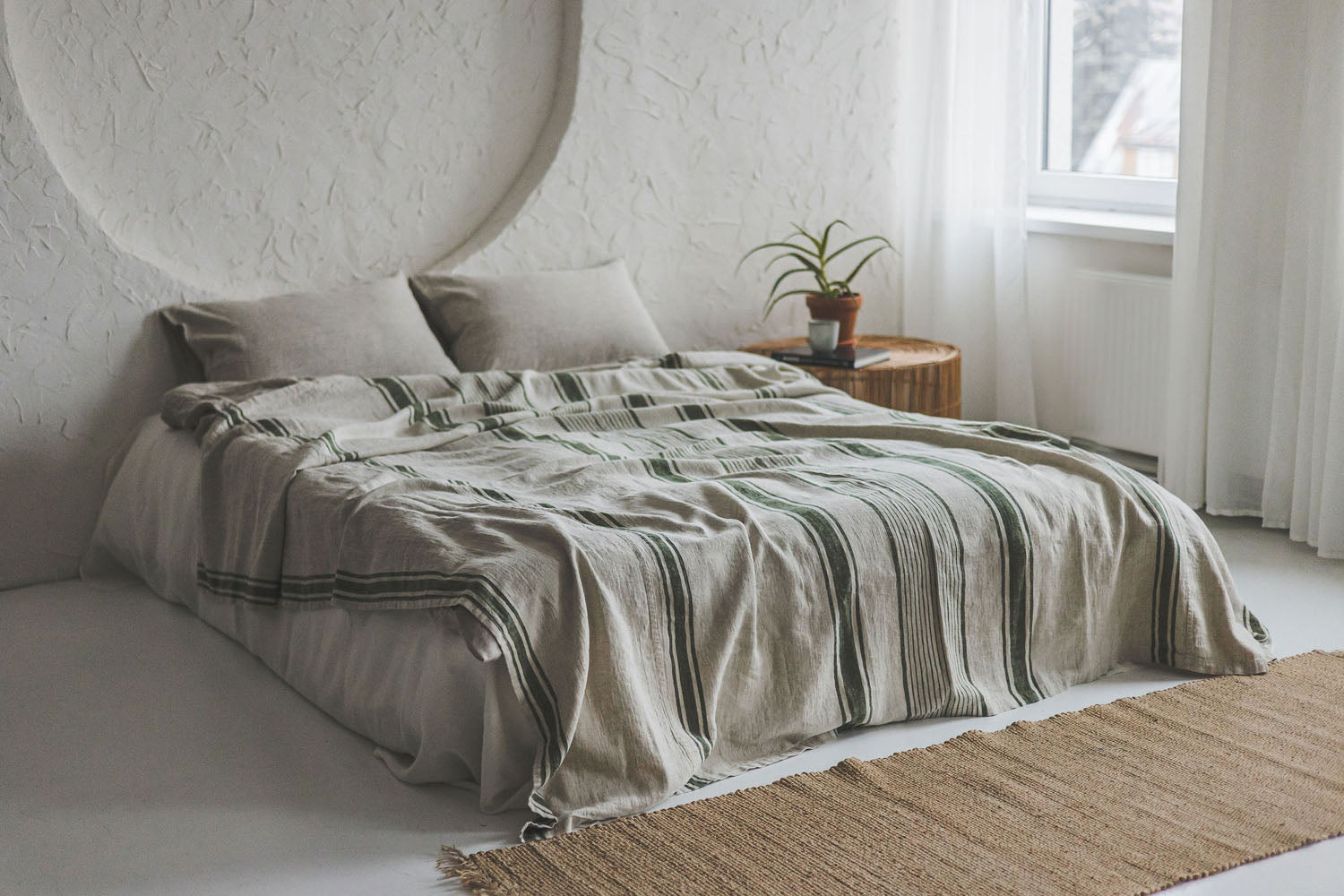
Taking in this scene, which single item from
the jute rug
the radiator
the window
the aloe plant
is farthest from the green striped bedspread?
the window

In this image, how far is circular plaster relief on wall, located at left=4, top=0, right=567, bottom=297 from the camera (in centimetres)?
331

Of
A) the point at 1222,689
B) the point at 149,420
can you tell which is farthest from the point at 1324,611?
the point at 149,420

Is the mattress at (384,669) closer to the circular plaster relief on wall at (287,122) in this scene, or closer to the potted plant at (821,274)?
the circular plaster relief on wall at (287,122)

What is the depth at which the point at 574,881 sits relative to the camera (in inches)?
75.9

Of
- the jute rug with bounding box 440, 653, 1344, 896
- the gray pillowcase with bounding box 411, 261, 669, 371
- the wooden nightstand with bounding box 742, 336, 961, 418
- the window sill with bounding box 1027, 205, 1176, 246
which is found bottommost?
the jute rug with bounding box 440, 653, 1344, 896

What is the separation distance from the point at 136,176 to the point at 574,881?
7.33 ft

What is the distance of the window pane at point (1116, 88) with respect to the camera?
4.20 meters

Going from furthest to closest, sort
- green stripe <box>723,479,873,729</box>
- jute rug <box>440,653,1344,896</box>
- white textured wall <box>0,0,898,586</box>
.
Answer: white textured wall <box>0,0,898,586</box>
green stripe <box>723,479,873,729</box>
jute rug <box>440,653,1344,896</box>

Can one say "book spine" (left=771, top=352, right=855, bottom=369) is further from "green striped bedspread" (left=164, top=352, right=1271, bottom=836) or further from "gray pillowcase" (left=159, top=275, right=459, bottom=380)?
"gray pillowcase" (left=159, top=275, right=459, bottom=380)

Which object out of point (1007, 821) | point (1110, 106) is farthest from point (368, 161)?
point (1007, 821)

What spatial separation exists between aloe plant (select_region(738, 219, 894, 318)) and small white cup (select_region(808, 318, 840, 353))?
18cm

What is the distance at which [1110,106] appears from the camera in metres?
4.36

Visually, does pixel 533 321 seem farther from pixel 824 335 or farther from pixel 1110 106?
pixel 1110 106

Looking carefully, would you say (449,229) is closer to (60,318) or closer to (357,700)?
(60,318)
